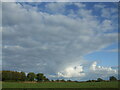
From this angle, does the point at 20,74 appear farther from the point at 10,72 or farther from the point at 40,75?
the point at 40,75

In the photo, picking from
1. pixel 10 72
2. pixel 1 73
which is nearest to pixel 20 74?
pixel 10 72

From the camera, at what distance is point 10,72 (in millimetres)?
80188

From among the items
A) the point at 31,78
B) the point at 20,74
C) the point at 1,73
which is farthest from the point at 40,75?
the point at 1,73

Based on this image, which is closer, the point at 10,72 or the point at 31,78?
the point at 10,72

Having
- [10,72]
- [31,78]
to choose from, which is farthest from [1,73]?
[31,78]

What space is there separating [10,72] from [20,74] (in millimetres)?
4506

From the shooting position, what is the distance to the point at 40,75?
89.1 meters

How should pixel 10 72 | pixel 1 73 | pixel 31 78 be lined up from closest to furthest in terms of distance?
pixel 1 73 → pixel 10 72 → pixel 31 78

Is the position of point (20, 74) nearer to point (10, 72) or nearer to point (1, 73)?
point (10, 72)

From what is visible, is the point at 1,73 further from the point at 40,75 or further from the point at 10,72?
the point at 40,75

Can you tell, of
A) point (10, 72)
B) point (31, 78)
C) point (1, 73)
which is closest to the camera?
point (1, 73)

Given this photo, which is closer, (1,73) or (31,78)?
(1,73)

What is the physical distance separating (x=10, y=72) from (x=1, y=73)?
5.55 meters

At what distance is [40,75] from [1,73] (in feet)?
65.7
